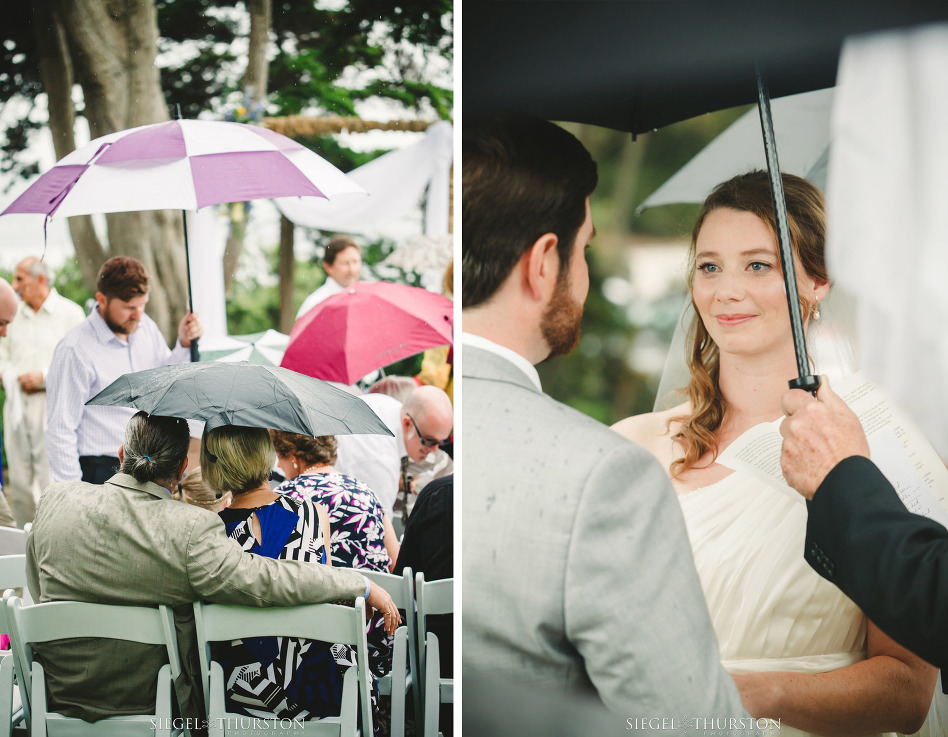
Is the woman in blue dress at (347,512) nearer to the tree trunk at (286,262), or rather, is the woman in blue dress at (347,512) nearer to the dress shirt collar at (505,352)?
the tree trunk at (286,262)

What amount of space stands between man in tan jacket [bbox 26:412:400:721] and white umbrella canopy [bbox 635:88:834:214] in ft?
4.83

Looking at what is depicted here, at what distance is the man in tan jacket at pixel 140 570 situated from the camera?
2244 mm

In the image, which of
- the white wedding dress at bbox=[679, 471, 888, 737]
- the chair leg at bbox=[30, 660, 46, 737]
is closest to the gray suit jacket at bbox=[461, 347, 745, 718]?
the white wedding dress at bbox=[679, 471, 888, 737]

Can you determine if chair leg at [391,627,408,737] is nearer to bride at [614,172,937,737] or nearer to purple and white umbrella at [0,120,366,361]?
bride at [614,172,937,737]

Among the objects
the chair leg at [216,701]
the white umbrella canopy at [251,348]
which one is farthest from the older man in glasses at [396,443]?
the chair leg at [216,701]

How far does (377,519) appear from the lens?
8.93ft

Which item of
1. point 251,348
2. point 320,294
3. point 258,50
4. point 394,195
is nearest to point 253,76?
point 258,50

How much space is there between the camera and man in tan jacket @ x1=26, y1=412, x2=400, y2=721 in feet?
7.36

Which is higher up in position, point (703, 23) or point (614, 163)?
point (703, 23)

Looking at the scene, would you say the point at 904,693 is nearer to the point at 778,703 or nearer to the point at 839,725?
the point at 839,725

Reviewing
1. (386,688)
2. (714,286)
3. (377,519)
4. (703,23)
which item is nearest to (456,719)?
(386,688)

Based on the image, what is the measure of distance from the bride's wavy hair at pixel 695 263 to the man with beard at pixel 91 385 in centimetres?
193

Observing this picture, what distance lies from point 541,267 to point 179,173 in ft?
4.47

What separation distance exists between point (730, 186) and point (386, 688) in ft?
6.13
